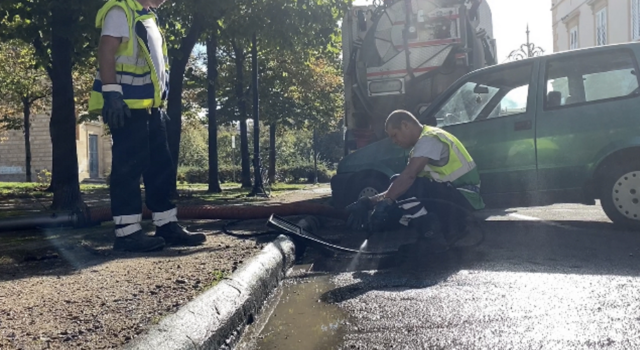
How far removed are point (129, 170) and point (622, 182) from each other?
14.3ft

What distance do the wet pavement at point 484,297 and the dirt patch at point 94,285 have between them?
0.56 meters

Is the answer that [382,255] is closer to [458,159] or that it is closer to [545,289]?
[458,159]

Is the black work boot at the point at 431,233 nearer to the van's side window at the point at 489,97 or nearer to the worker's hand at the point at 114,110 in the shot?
the van's side window at the point at 489,97

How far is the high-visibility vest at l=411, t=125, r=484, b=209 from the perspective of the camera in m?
5.94

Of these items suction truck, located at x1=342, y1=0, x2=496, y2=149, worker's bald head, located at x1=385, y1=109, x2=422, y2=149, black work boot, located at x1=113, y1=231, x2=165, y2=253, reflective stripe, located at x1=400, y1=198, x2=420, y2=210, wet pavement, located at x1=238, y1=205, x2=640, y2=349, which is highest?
suction truck, located at x1=342, y1=0, x2=496, y2=149

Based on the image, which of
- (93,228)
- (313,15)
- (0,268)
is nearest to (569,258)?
(0,268)

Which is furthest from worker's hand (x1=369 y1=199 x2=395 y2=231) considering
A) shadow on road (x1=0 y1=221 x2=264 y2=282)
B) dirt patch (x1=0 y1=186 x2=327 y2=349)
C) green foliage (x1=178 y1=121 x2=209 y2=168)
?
green foliage (x1=178 y1=121 x2=209 y2=168)

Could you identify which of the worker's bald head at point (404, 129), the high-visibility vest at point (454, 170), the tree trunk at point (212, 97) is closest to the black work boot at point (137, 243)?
the worker's bald head at point (404, 129)

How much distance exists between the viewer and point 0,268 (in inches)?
195

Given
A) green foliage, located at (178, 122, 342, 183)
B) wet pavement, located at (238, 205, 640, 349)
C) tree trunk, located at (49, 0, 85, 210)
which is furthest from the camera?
green foliage, located at (178, 122, 342, 183)

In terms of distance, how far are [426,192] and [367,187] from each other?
234 centimetres

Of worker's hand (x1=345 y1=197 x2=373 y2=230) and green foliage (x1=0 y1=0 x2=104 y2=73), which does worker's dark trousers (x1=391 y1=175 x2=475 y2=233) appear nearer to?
worker's hand (x1=345 y1=197 x2=373 y2=230)

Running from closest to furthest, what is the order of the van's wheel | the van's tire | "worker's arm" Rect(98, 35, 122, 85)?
"worker's arm" Rect(98, 35, 122, 85) < the van's wheel < the van's tire

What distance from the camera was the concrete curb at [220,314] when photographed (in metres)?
2.90
